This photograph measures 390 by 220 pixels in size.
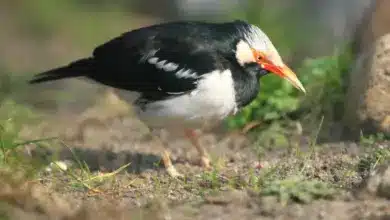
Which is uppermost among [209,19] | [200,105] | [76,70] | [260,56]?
[209,19]

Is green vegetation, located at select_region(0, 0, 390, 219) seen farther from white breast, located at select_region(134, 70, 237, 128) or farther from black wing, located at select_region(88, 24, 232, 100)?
black wing, located at select_region(88, 24, 232, 100)

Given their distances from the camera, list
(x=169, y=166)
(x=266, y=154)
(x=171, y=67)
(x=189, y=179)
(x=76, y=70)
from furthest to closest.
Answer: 1. (x=266, y=154)
2. (x=76, y=70)
3. (x=169, y=166)
4. (x=171, y=67)
5. (x=189, y=179)

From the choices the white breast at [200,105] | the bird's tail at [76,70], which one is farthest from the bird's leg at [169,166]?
the bird's tail at [76,70]

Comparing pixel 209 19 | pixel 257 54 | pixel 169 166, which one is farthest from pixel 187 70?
pixel 209 19

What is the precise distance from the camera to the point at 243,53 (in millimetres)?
5980

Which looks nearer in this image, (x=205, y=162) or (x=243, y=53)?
(x=243, y=53)

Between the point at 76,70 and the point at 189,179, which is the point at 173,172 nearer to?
the point at 189,179

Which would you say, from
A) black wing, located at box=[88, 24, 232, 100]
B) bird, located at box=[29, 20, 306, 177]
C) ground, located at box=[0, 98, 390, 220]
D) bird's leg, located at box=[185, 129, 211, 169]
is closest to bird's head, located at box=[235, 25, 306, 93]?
bird, located at box=[29, 20, 306, 177]

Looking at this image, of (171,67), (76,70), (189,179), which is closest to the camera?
(189,179)

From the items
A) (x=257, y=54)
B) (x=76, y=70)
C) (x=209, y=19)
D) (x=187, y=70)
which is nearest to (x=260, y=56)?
(x=257, y=54)

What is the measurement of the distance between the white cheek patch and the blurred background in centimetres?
108

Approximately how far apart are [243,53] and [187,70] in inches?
16.3

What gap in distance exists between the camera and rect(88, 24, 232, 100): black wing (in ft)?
19.1

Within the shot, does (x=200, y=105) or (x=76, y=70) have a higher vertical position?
(x=76, y=70)
